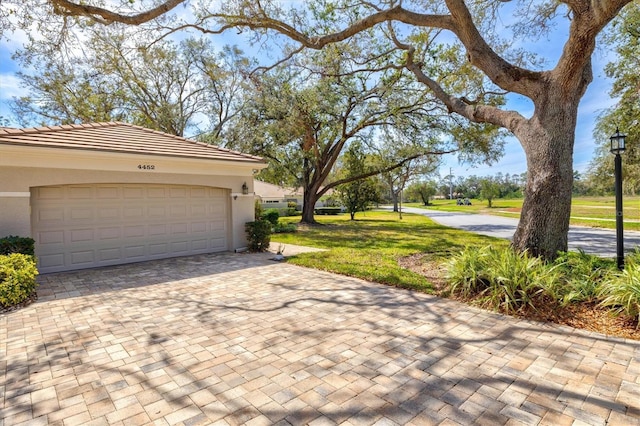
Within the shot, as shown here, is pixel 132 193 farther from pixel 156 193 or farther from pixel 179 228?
pixel 179 228

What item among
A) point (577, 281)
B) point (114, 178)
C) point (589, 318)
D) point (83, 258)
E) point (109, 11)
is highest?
point (109, 11)

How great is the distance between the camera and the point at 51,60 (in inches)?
386

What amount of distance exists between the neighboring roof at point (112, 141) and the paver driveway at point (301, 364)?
12.2 feet

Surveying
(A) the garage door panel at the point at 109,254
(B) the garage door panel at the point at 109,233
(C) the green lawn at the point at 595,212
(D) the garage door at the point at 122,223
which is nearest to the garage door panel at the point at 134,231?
(D) the garage door at the point at 122,223

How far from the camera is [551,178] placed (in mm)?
6875

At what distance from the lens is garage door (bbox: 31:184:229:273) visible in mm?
8148

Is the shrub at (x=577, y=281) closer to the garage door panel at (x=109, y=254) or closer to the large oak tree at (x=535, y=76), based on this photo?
the large oak tree at (x=535, y=76)

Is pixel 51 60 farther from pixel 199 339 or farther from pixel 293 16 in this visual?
pixel 199 339

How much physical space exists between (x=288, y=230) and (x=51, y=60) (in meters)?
12.0

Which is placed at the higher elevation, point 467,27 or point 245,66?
point 245,66

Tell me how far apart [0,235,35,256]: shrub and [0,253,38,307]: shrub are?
545mm

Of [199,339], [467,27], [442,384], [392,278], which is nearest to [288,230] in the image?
[392,278]

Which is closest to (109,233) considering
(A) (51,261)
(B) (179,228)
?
(A) (51,261)

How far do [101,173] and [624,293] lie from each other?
10769mm
